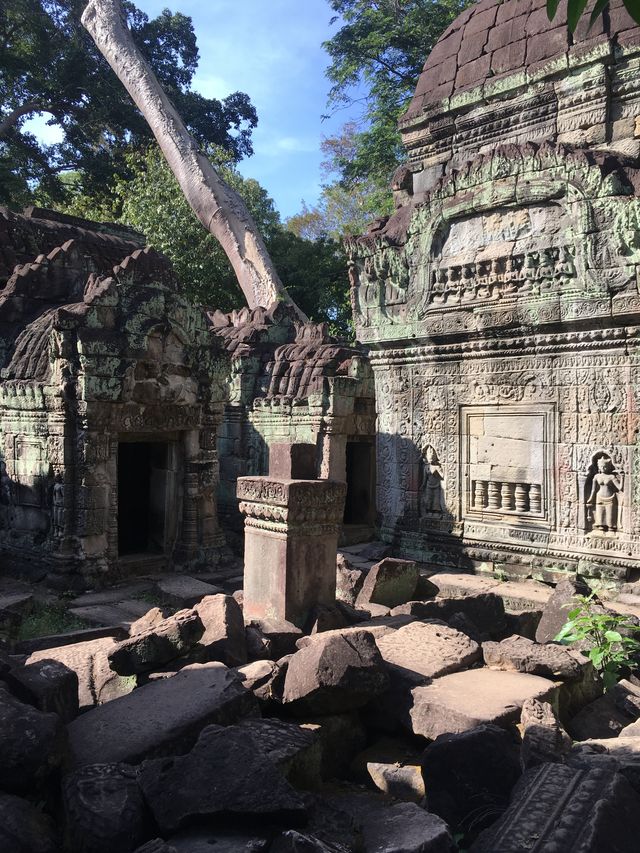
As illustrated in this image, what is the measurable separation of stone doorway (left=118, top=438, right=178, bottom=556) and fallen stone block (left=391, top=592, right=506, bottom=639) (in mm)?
4046

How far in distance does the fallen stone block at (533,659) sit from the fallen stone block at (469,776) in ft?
4.52

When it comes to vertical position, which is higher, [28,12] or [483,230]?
[28,12]

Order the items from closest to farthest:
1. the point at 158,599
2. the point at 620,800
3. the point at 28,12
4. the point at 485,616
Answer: the point at 620,800
the point at 485,616
the point at 158,599
the point at 28,12

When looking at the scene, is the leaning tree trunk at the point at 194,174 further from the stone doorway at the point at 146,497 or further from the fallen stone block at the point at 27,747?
the fallen stone block at the point at 27,747

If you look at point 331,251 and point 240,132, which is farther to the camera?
point 240,132

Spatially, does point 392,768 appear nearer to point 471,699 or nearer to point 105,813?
point 471,699

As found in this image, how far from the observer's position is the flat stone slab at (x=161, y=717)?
333 centimetres

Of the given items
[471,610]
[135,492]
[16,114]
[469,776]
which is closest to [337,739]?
[469,776]

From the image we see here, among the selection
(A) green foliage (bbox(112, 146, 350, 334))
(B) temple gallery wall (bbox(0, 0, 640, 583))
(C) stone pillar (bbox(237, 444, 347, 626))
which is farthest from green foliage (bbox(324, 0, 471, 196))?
(C) stone pillar (bbox(237, 444, 347, 626))

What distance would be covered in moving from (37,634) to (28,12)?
24.7 metres

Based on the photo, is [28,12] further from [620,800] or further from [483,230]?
[620,800]

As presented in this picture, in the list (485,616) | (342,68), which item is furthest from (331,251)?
(485,616)

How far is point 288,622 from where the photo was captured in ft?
17.8

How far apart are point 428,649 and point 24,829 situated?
116 inches
